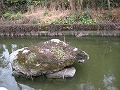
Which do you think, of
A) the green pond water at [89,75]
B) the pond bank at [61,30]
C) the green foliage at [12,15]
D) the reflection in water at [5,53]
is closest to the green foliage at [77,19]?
the pond bank at [61,30]

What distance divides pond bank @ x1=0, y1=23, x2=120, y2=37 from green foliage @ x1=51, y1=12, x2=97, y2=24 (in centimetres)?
41

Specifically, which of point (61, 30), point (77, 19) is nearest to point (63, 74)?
point (61, 30)

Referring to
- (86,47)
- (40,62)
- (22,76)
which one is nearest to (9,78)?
(22,76)

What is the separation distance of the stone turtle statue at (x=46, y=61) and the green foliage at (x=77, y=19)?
425cm

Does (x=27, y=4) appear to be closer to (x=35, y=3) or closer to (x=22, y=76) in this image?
(x=35, y=3)

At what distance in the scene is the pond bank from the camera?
12273mm

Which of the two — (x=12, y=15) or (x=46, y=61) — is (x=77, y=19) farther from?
(x=46, y=61)

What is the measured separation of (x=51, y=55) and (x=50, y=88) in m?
1.07

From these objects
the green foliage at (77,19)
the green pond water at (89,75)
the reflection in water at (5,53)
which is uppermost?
the green foliage at (77,19)

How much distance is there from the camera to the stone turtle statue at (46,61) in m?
8.32

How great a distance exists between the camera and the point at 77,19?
1312 centimetres

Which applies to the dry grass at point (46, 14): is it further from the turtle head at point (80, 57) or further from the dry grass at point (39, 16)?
the turtle head at point (80, 57)

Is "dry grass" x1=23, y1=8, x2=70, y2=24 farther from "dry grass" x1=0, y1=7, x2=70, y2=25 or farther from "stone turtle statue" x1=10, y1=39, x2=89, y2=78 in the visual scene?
"stone turtle statue" x1=10, y1=39, x2=89, y2=78

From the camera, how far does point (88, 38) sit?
40.5 feet
